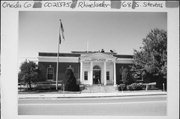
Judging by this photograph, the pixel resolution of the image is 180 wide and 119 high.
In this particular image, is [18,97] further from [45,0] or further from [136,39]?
[136,39]

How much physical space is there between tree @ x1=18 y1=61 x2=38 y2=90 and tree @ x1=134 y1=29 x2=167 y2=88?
200cm

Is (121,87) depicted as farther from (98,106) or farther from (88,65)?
(88,65)

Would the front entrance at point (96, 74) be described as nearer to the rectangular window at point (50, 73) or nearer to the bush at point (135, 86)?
the bush at point (135, 86)

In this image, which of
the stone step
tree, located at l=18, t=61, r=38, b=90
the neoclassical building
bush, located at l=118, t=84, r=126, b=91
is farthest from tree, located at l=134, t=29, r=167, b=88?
tree, located at l=18, t=61, r=38, b=90

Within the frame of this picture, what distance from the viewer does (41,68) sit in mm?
5918

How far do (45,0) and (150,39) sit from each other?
2.13m

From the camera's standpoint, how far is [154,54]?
19.2 ft

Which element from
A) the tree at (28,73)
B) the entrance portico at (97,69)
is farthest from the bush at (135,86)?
the tree at (28,73)

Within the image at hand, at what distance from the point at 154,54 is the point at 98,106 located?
149 cm

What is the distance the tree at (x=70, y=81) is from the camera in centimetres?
574

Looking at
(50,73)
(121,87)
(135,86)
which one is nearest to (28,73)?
(50,73)

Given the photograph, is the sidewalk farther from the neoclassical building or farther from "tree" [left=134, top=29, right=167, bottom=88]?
"tree" [left=134, top=29, right=167, bottom=88]

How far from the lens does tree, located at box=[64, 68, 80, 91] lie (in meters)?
5.74

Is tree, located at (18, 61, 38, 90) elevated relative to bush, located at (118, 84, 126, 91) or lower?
elevated
